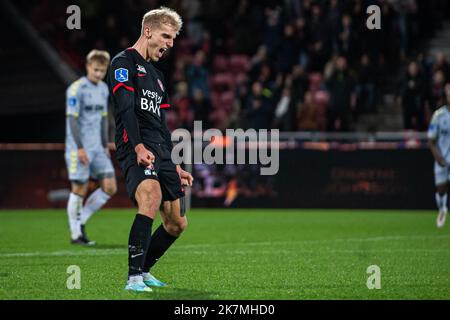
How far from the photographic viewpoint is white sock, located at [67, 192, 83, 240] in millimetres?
12281

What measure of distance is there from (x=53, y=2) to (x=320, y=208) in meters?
9.17

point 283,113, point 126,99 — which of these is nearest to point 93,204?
point 126,99

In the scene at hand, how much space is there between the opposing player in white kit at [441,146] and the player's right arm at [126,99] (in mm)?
9038

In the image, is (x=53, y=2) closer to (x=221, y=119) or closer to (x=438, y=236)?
(x=221, y=119)

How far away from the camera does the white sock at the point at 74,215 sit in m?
12.3

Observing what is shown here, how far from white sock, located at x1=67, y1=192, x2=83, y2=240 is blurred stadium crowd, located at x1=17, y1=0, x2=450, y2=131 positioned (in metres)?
8.28

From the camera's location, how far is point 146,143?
7.57 m

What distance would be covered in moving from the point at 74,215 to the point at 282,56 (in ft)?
33.8

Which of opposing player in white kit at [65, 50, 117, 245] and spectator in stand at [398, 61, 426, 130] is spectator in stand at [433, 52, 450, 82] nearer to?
spectator in stand at [398, 61, 426, 130]

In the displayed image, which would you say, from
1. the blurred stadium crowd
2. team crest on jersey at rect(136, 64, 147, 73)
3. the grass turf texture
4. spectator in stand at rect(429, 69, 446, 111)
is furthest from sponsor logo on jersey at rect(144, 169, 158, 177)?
the blurred stadium crowd

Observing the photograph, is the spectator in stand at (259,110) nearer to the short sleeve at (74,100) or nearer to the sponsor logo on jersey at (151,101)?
the short sleeve at (74,100)

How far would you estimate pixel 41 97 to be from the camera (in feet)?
69.5

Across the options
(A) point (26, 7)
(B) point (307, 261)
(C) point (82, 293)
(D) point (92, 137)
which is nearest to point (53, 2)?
(A) point (26, 7)

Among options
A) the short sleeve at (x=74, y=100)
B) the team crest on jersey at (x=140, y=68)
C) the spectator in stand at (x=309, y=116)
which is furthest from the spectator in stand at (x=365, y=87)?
the team crest on jersey at (x=140, y=68)
